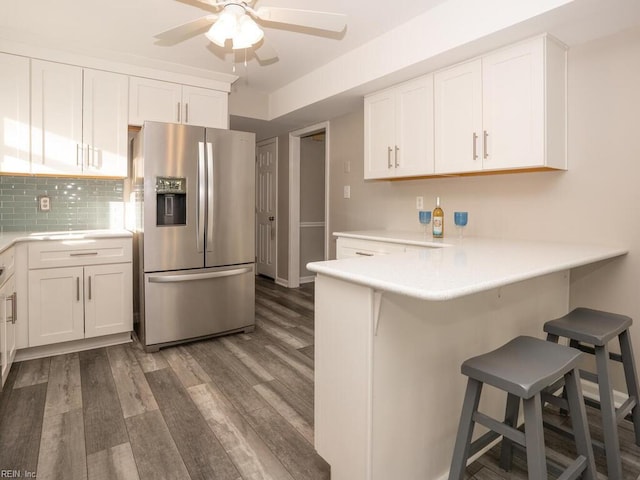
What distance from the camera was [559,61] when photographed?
228 centimetres

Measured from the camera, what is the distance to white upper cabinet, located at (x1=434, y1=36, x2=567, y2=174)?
7.20 feet

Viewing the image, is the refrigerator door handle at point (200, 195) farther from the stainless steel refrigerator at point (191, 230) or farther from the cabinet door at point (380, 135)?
the cabinet door at point (380, 135)

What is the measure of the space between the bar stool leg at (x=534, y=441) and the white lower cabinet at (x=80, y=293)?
2.88m

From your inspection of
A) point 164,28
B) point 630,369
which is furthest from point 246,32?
point 630,369

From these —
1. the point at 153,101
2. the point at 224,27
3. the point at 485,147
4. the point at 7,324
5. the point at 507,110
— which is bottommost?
the point at 7,324

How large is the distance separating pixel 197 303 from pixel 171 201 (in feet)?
2.73

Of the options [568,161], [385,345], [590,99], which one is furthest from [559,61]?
[385,345]

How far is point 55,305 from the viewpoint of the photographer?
2789 millimetres

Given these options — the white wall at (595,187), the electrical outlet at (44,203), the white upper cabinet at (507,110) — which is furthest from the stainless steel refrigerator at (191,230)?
the white wall at (595,187)

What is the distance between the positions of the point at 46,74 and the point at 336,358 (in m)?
3.15

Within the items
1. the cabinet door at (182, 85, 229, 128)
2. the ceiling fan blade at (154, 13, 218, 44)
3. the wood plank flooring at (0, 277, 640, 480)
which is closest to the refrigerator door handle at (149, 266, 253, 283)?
the wood plank flooring at (0, 277, 640, 480)

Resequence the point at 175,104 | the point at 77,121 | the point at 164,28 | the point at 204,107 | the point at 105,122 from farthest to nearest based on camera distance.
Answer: the point at 204,107 → the point at 175,104 → the point at 105,122 → the point at 77,121 → the point at 164,28

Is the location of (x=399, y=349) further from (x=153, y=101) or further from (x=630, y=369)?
(x=153, y=101)

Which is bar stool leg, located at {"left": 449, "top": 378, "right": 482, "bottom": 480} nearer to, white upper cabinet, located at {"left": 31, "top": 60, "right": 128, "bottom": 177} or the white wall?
the white wall
